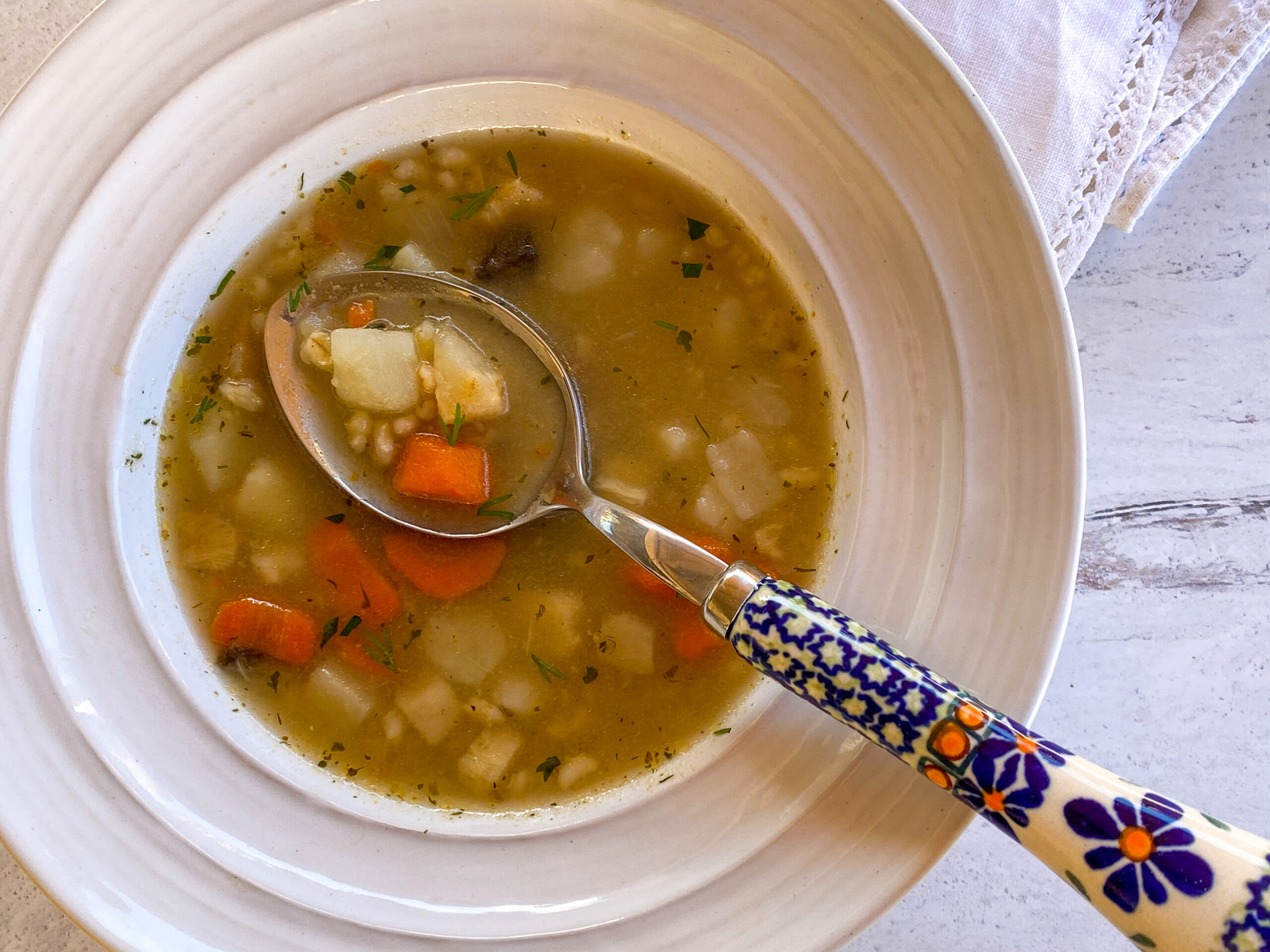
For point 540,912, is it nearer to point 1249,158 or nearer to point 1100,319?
point 1100,319

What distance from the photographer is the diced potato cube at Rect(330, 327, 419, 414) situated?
7.74ft

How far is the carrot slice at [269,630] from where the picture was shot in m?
2.42

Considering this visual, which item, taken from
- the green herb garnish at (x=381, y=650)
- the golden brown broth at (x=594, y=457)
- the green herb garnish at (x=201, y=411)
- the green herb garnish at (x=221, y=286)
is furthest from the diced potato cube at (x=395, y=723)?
the green herb garnish at (x=221, y=286)

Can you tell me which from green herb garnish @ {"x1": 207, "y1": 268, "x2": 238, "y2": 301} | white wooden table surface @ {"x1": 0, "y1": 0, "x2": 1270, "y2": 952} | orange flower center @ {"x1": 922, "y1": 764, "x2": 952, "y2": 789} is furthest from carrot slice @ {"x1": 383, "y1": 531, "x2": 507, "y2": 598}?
white wooden table surface @ {"x1": 0, "y1": 0, "x2": 1270, "y2": 952}

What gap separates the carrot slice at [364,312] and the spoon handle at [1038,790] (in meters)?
1.28

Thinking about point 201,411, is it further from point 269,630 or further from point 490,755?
point 490,755

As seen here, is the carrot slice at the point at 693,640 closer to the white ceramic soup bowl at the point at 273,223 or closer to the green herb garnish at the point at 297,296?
the white ceramic soup bowl at the point at 273,223

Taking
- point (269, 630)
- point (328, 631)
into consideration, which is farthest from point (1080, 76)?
point (269, 630)

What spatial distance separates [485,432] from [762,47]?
47.2 inches

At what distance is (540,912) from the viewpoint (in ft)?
7.27

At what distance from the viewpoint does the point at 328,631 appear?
7.98 feet

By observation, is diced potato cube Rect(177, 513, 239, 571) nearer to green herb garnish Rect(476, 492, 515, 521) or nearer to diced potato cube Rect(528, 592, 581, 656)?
green herb garnish Rect(476, 492, 515, 521)

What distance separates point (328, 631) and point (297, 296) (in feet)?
2.94

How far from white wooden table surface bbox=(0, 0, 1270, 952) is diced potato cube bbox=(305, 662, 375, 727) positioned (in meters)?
1.89
